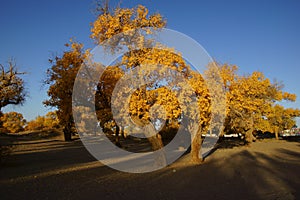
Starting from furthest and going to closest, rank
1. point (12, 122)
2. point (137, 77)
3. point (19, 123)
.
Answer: point (19, 123) → point (12, 122) → point (137, 77)

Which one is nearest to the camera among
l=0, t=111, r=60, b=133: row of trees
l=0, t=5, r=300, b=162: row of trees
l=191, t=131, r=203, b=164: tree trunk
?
l=0, t=5, r=300, b=162: row of trees

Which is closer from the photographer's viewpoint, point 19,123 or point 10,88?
point 10,88

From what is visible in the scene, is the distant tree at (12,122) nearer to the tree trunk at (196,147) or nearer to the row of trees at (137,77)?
the row of trees at (137,77)

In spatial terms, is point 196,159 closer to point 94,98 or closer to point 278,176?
point 278,176

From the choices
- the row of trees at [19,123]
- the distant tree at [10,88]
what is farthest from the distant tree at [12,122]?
the distant tree at [10,88]

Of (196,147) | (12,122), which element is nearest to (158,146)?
(196,147)

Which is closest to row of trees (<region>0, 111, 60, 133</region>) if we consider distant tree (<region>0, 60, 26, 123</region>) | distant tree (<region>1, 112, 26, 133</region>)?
distant tree (<region>1, 112, 26, 133</region>)

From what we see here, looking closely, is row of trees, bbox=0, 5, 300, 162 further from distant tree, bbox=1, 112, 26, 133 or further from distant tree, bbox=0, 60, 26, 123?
distant tree, bbox=1, 112, 26, 133

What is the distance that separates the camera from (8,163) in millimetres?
17734

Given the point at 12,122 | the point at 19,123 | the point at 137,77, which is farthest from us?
the point at 19,123

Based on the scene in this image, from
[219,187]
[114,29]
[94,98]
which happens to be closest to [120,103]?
[94,98]

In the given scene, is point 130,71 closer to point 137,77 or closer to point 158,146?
point 137,77

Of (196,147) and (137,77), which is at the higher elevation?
(137,77)

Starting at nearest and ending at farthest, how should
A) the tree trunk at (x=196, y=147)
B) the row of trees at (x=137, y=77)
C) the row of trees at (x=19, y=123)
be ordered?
the row of trees at (x=137, y=77) < the tree trunk at (x=196, y=147) < the row of trees at (x=19, y=123)
